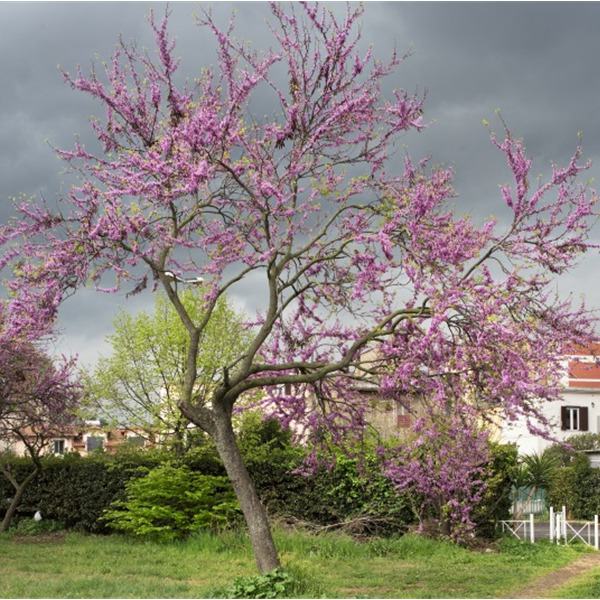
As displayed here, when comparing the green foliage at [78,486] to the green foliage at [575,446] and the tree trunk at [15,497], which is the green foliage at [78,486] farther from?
the green foliage at [575,446]

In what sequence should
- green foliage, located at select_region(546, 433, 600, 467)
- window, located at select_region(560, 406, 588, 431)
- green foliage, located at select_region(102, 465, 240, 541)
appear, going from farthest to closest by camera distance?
window, located at select_region(560, 406, 588, 431)
green foliage, located at select_region(546, 433, 600, 467)
green foliage, located at select_region(102, 465, 240, 541)

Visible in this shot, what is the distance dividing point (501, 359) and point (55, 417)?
562 inches

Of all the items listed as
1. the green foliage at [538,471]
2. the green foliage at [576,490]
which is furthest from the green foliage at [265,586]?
the green foliage at [576,490]

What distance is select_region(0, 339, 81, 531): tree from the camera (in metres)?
18.2

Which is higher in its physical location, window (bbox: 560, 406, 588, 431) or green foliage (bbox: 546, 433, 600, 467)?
window (bbox: 560, 406, 588, 431)

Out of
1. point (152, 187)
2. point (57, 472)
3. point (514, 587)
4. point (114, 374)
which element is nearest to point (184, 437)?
point (114, 374)

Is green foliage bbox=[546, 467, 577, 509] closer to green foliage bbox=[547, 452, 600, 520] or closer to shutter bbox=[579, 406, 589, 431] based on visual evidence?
green foliage bbox=[547, 452, 600, 520]

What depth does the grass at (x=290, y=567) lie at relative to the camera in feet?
43.2

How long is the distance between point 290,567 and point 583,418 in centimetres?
3834

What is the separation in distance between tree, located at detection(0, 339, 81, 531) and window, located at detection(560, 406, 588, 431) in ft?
102

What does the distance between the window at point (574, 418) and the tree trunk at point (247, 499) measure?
37359 millimetres

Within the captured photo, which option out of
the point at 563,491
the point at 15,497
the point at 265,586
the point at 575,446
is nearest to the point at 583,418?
the point at 575,446

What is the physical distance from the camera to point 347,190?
41.1ft

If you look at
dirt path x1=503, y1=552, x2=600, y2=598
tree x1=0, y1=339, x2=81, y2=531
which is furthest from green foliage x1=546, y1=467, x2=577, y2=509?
tree x1=0, y1=339, x2=81, y2=531
